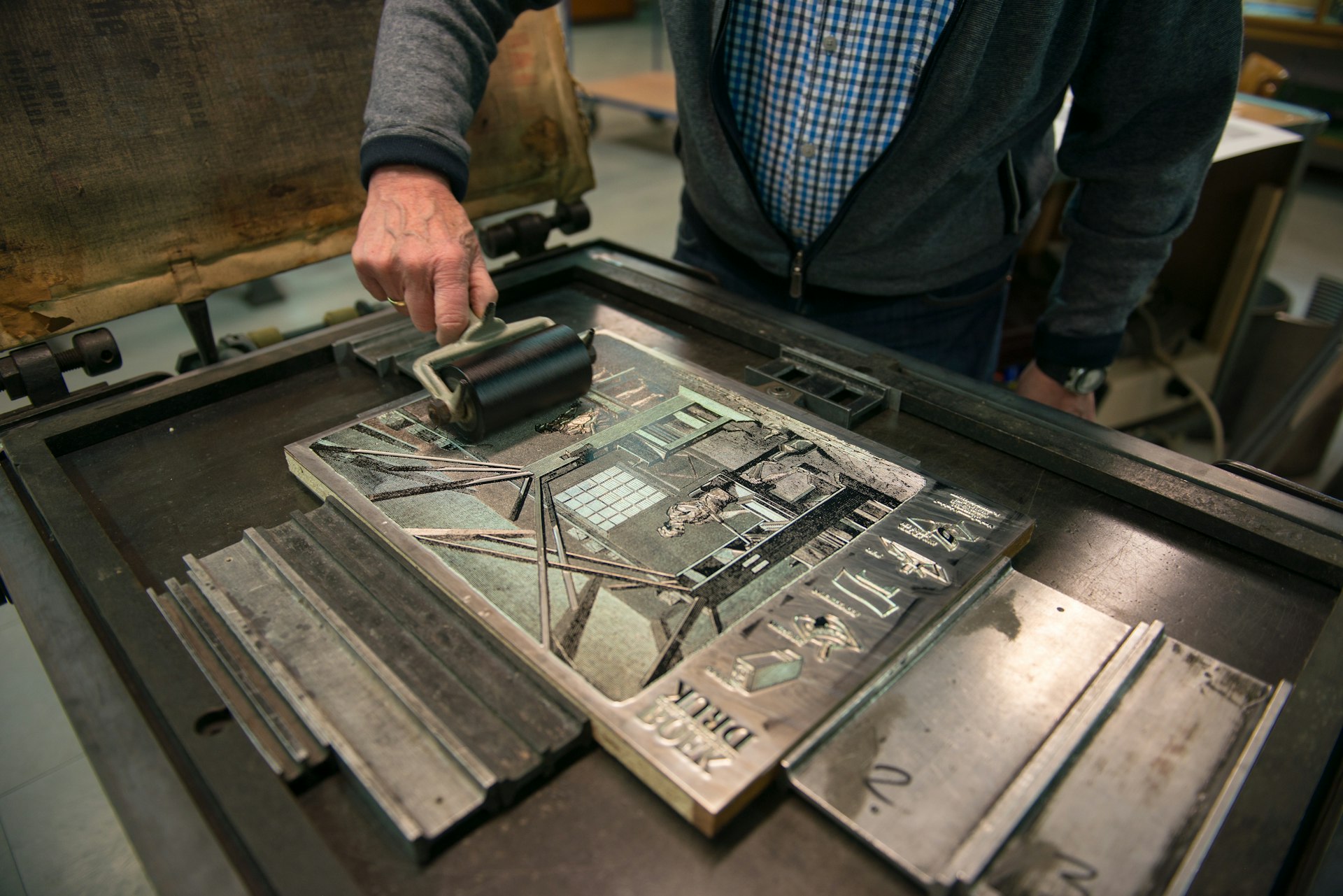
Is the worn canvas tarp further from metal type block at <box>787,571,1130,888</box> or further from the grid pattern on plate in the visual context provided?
metal type block at <box>787,571,1130,888</box>

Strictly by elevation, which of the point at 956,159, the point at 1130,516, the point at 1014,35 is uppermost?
the point at 1014,35

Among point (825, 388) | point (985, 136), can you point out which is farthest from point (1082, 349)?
point (825, 388)

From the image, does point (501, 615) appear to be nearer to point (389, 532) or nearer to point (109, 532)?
point (389, 532)

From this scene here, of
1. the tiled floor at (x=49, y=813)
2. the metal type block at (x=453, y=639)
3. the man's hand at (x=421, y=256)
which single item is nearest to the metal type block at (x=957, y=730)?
the metal type block at (x=453, y=639)

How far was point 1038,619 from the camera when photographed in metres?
0.68

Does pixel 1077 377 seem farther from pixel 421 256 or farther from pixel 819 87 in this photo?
pixel 421 256

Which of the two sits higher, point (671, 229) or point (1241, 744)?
point (1241, 744)

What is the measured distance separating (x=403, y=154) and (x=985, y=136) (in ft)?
2.33

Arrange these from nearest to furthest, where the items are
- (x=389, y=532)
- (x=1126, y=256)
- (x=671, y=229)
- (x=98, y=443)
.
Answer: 1. (x=389, y=532)
2. (x=98, y=443)
3. (x=1126, y=256)
4. (x=671, y=229)

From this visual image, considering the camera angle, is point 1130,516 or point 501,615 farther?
point 1130,516

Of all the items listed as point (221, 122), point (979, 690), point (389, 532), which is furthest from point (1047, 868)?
point (221, 122)

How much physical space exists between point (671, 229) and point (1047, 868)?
363 centimetres

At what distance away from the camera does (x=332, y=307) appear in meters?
3.18

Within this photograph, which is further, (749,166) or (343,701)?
(749,166)
